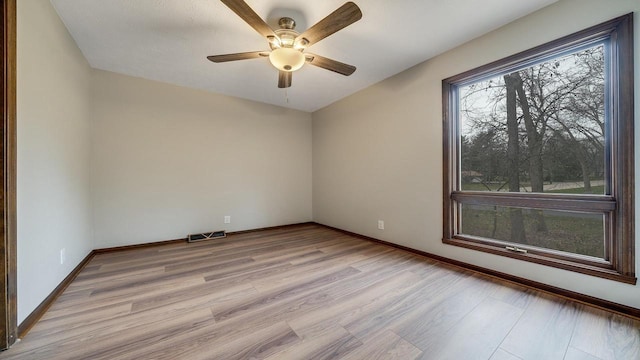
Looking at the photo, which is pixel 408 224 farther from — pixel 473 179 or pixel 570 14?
pixel 570 14

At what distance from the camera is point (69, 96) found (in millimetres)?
2104

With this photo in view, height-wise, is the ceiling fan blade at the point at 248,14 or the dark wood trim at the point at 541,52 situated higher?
the ceiling fan blade at the point at 248,14

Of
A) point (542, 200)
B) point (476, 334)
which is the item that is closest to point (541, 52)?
point (542, 200)

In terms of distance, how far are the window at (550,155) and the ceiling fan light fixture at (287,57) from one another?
5.42 ft

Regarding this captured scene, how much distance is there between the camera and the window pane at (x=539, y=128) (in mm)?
1723

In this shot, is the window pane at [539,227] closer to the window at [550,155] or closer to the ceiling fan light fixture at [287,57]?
the window at [550,155]

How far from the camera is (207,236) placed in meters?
3.43

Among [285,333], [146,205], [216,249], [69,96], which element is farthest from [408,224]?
[69,96]

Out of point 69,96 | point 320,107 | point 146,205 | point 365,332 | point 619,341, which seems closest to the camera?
point 619,341

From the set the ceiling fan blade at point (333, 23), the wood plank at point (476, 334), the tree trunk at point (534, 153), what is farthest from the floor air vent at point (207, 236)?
the tree trunk at point (534, 153)

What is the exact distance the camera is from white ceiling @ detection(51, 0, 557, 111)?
1.81m

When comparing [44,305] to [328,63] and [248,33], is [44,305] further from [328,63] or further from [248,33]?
[328,63]

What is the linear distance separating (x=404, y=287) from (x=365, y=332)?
Result: 72 cm

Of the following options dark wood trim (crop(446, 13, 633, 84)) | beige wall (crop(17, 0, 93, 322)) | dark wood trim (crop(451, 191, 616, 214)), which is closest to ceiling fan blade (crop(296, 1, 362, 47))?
dark wood trim (crop(446, 13, 633, 84))
